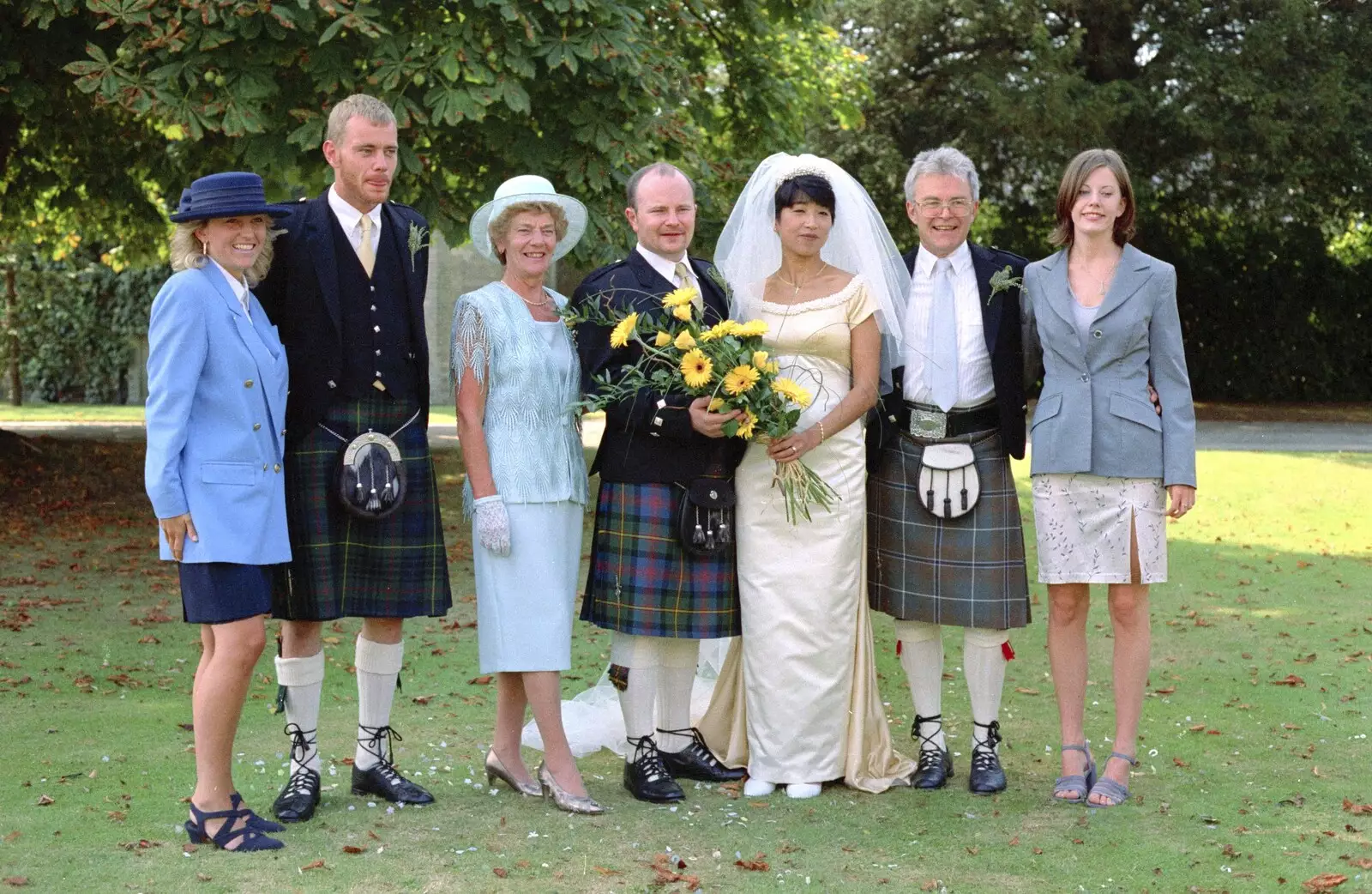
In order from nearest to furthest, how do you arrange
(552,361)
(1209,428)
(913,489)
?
(552,361) → (913,489) → (1209,428)

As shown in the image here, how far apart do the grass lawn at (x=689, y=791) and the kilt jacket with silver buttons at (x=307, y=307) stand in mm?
1329

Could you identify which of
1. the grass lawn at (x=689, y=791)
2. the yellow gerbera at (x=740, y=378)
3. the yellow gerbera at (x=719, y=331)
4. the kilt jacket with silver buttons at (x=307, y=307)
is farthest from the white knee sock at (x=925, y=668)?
the kilt jacket with silver buttons at (x=307, y=307)

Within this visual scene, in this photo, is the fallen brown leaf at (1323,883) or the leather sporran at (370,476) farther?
the leather sporran at (370,476)

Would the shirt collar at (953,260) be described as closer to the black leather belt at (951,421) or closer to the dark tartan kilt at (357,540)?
the black leather belt at (951,421)

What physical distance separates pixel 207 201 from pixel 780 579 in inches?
85.7

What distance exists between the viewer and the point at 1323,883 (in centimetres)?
408

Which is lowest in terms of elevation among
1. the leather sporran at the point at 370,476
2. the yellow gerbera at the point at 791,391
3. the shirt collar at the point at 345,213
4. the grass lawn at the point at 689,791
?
the grass lawn at the point at 689,791

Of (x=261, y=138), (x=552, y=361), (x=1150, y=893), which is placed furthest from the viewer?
(x=261, y=138)

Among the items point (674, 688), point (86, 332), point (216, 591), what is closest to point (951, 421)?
point (674, 688)

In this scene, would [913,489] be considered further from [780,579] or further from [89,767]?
[89,767]

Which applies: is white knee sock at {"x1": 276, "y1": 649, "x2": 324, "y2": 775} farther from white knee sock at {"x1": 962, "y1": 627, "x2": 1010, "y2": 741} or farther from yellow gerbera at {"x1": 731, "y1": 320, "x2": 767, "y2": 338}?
white knee sock at {"x1": 962, "y1": 627, "x2": 1010, "y2": 741}

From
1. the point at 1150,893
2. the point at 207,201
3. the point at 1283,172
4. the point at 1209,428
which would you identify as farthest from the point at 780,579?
the point at 1283,172

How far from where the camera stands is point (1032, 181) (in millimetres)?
24422

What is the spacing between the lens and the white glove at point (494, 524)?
4.70 metres
